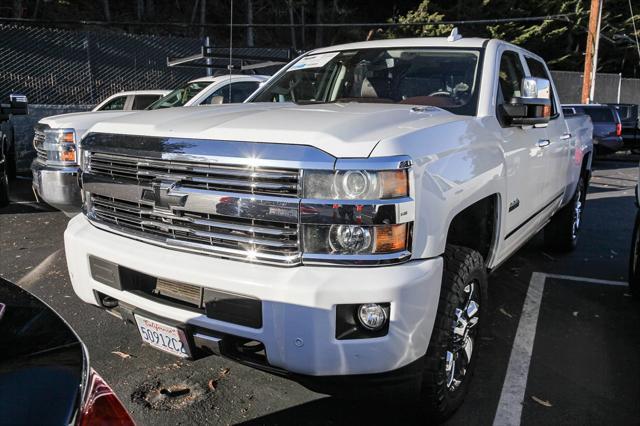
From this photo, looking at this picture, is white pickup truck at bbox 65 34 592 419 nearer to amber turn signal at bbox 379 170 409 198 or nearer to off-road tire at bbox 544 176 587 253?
Result: amber turn signal at bbox 379 170 409 198

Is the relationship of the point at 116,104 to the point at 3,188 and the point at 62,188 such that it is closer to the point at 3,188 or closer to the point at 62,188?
the point at 3,188

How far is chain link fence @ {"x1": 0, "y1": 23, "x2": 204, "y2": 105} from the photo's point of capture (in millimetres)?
12234

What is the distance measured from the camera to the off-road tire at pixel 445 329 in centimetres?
259

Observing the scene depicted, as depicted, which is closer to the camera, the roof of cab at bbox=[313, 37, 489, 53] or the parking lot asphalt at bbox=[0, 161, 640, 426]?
the parking lot asphalt at bbox=[0, 161, 640, 426]

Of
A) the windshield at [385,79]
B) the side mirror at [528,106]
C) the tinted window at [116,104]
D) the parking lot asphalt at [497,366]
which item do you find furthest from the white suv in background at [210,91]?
the side mirror at [528,106]

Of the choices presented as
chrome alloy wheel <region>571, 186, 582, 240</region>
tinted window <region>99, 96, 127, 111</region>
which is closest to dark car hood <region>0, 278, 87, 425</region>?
chrome alloy wheel <region>571, 186, 582, 240</region>

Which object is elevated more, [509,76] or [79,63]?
[79,63]

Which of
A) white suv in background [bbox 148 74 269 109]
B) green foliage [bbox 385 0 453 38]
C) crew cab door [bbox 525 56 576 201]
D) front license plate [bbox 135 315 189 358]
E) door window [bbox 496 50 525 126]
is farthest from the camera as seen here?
green foliage [bbox 385 0 453 38]

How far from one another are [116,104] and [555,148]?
8128 millimetres

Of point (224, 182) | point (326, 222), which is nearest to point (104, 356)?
point (224, 182)

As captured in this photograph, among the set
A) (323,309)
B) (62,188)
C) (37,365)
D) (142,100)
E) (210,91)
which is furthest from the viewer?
(142,100)

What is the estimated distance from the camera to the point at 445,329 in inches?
103

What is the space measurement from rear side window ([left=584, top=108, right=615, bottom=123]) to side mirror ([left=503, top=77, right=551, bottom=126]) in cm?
1436

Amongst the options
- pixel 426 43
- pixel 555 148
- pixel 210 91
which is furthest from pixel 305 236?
pixel 210 91
